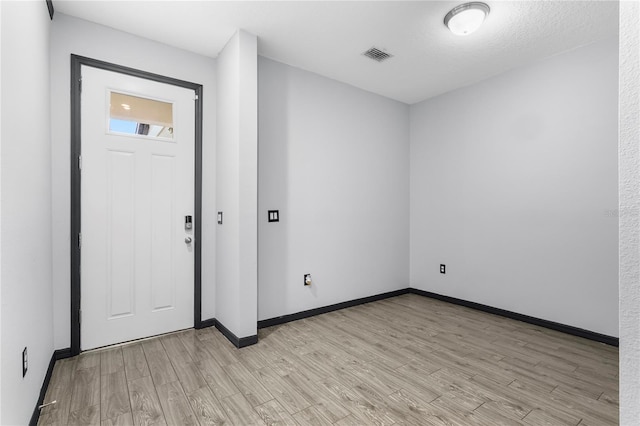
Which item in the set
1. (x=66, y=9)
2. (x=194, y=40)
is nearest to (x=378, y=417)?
(x=194, y=40)

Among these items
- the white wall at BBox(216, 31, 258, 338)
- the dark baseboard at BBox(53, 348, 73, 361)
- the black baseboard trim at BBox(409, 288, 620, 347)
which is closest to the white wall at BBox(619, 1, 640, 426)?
the black baseboard trim at BBox(409, 288, 620, 347)

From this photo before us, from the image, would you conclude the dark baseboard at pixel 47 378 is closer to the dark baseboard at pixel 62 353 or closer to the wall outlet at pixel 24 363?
the dark baseboard at pixel 62 353

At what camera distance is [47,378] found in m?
2.06

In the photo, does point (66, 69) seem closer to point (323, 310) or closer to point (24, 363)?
point (24, 363)

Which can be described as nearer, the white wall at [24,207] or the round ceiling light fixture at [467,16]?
the white wall at [24,207]

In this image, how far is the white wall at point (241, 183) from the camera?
2695 mm

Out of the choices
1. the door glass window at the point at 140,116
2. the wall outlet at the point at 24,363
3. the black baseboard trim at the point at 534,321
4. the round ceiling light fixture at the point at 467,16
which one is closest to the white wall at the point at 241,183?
the door glass window at the point at 140,116

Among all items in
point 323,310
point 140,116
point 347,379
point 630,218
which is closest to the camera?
point 630,218

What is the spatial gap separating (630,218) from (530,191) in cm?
294

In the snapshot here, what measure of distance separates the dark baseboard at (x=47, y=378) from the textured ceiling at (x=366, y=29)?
2.68 metres

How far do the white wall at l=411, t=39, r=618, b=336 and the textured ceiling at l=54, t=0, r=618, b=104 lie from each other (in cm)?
39

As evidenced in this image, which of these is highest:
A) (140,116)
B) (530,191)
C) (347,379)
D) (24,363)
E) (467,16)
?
(467,16)

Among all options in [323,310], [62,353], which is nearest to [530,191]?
[323,310]

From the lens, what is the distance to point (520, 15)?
2451mm
